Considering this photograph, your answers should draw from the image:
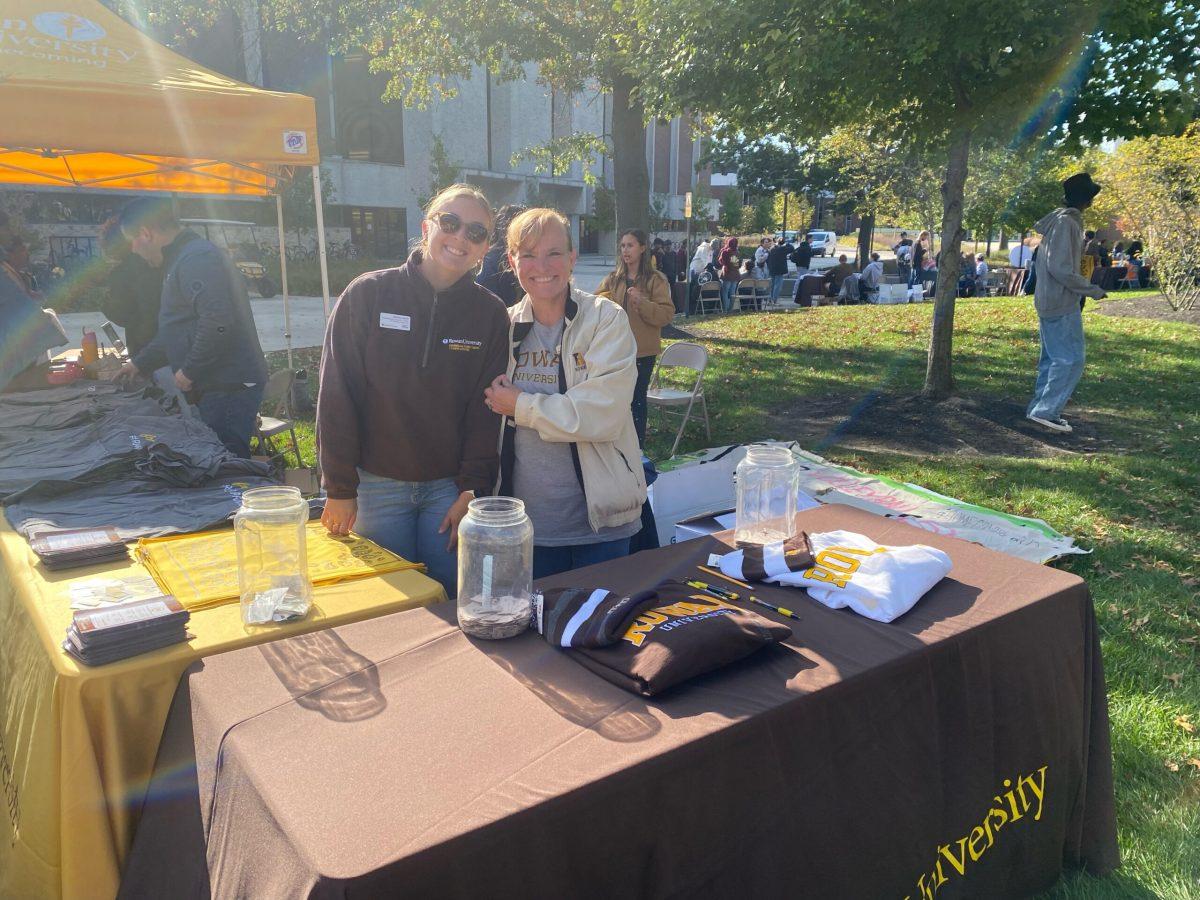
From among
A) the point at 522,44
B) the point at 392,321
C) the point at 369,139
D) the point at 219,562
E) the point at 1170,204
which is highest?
the point at 369,139

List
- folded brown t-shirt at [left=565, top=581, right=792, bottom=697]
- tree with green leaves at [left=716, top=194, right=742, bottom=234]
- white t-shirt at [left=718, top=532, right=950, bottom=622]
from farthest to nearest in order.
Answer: tree with green leaves at [left=716, top=194, right=742, bottom=234], white t-shirt at [left=718, top=532, right=950, bottom=622], folded brown t-shirt at [left=565, top=581, right=792, bottom=697]

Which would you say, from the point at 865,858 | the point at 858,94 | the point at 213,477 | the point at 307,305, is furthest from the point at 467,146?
the point at 865,858

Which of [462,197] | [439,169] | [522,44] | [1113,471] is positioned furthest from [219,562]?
[439,169]

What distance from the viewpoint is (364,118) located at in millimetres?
32625

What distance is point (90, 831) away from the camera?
67.8 inches

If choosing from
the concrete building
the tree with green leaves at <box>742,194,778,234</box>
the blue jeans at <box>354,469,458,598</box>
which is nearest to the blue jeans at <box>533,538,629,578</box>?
the blue jeans at <box>354,469,458,598</box>

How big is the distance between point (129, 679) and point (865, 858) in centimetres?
158

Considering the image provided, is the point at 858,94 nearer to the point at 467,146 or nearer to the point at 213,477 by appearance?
the point at 213,477

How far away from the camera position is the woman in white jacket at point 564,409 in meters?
2.51

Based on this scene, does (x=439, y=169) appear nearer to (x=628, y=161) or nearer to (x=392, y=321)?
(x=628, y=161)

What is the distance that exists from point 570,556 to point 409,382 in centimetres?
80

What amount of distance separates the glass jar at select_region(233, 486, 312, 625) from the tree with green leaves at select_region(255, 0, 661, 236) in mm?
9756

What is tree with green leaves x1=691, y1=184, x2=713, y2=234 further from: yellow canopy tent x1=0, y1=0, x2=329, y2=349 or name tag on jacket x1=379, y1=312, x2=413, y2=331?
name tag on jacket x1=379, y1=312, x2=413, y2=331

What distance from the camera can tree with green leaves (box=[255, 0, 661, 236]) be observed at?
12016mm
